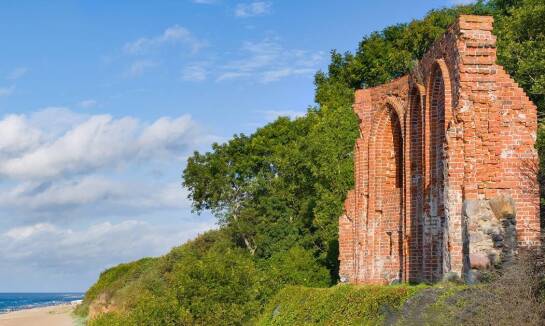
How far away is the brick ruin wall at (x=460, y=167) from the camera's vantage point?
1394cm

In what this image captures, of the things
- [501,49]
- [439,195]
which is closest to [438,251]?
[439,195]

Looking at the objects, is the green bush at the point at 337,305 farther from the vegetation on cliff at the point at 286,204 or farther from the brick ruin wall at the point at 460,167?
the brick ruin wall at the point at 460,167

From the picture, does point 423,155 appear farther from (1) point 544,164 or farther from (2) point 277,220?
(2) point 277,220

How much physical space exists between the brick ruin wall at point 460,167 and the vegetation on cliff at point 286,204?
1.95m

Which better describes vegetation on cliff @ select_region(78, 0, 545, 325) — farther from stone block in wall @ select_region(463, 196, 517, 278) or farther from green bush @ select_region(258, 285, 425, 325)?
stone block in wall @ select_region(463, 196, 517, 278)

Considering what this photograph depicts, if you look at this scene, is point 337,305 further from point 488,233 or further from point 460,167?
point 460,167

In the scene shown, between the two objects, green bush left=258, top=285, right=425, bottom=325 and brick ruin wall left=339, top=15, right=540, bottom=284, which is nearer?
green bush left=258, top=285, right=425, bottom=325

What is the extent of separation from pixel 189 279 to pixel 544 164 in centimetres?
909

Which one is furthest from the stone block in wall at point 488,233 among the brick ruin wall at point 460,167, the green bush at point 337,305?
the green bush at point 337,305

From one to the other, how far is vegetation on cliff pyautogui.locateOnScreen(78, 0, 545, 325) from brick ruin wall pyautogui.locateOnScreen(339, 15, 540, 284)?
6.39 ft

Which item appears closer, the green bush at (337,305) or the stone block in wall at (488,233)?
the green bush at (337,305)

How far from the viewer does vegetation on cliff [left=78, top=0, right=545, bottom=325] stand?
18.9m

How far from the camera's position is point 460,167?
14.9m

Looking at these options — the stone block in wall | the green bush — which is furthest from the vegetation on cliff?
the stone block in wall
